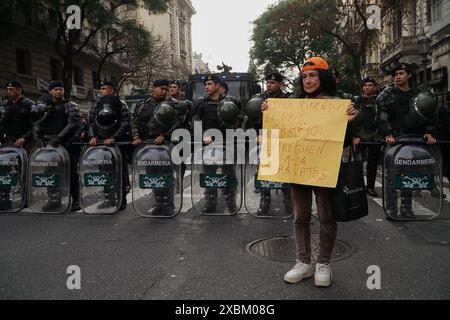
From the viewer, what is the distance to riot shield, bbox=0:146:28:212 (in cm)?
716

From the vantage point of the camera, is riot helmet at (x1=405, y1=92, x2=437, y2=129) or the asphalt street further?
riot helmet at (x1=405, y1=92, x2=437, y2=129)

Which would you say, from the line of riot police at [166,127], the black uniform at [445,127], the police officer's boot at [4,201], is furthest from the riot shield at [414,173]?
the police officer's boot at [4,201]

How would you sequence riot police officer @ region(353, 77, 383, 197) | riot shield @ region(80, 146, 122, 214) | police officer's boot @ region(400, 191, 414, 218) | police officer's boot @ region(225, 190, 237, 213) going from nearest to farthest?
1. police officer's boot @ region(400, 191, 414, 218)
2. police officer's boot @ region(225, 190, 237, 213)
3. riot shield @ region(80, 146, 122, 214)
4. riot police officer @ region(353, 77, 383, 197)

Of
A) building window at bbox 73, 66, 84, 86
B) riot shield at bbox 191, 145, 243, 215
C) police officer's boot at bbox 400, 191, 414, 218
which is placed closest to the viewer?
police officer's boot at bbox 400, 191, 414, 218

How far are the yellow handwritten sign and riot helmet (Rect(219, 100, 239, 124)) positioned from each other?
2.32m

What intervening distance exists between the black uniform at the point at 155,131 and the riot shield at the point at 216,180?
0.38 m

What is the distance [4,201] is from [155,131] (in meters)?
2.64

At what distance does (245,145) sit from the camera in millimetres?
6508

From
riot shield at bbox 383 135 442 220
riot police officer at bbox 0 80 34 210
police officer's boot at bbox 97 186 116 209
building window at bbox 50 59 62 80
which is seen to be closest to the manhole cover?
riot shield at bbox 383 135 442 220

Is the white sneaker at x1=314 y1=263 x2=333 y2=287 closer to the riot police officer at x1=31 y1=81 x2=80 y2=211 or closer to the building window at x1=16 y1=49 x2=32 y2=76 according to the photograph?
the riot police officer at x1=31 y1=81 x2=80 y2=211

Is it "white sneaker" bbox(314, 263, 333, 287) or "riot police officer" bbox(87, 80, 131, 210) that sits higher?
"riot police officer" bbox(87, 80, 131, 210)

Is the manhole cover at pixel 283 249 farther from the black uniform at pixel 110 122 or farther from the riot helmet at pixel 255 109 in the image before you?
the black uniform at pixel 110 122
